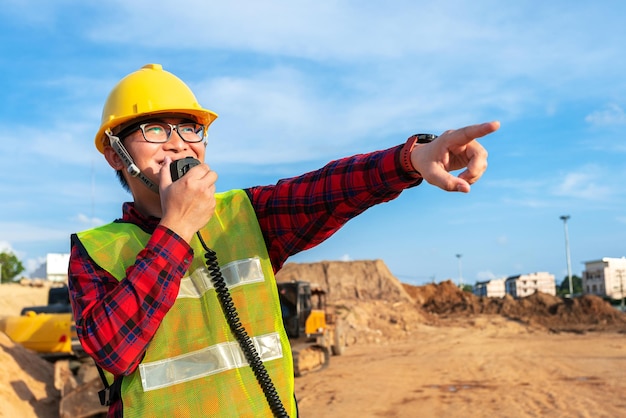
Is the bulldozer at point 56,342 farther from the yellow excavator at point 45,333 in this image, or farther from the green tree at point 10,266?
the green tree at point 10,266

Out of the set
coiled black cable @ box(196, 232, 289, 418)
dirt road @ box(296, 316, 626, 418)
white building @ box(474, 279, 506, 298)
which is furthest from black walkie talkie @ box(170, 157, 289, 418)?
white building @ box(474, 279, 506, 298)

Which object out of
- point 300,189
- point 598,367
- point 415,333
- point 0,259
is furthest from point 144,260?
point 0,259

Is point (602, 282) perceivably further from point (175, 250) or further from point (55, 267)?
point (175, 250)

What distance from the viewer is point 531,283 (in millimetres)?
53531

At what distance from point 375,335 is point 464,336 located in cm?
407

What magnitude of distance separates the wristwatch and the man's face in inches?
25.3

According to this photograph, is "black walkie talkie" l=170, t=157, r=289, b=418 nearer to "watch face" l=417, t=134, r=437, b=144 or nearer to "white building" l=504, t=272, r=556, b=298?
"watch face" l=417, t=134, r=437, b=144

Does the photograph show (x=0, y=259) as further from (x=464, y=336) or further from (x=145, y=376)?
(x=145, y=376)

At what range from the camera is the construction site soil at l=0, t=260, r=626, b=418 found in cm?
941

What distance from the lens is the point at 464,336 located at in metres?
25.5

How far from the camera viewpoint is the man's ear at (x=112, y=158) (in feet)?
6.49

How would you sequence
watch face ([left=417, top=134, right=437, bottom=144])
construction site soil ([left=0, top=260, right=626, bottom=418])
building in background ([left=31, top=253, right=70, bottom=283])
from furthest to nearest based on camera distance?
1. building in background ([left=31, top=253, right=70, bottom=283])
2. construction site soil ([left=0, top=260, right=626, bottom=418])
3. watch face ([left=417, top=134, right=437, bottom=144])

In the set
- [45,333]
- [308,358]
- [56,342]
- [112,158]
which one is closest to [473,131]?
[112,158]

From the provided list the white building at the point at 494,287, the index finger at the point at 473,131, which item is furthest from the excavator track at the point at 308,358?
the white building at the point at 494,287
